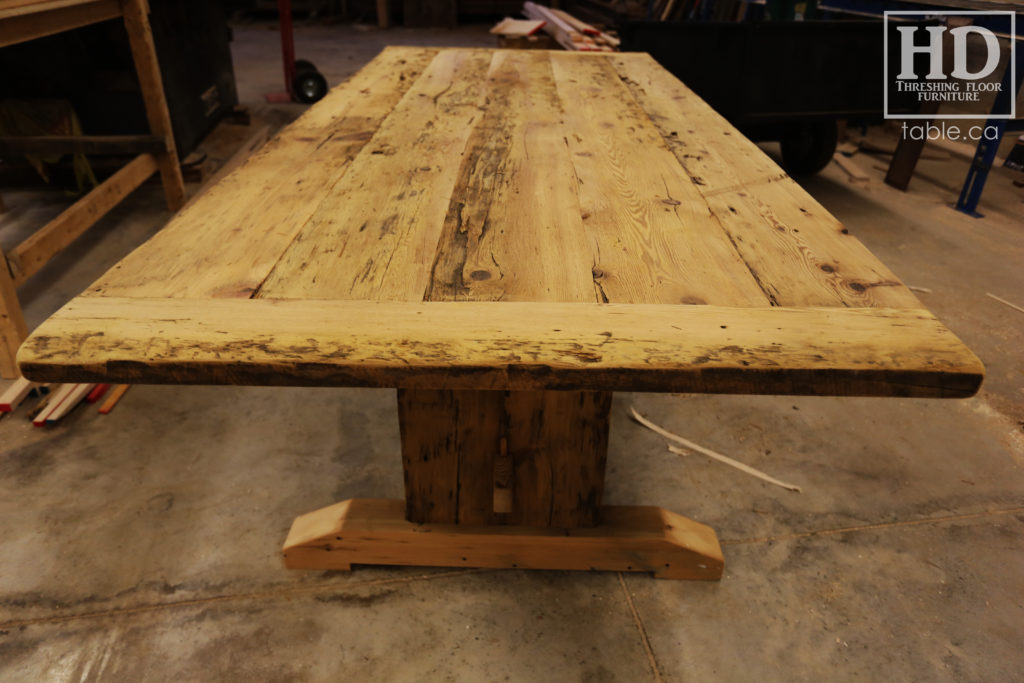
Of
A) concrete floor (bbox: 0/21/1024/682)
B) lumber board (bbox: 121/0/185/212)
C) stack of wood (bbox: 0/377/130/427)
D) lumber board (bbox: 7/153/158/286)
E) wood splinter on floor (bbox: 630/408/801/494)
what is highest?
lumber board (bbox: 121/0/185/212)

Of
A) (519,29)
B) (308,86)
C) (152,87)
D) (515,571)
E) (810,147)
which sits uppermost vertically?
(519,29)

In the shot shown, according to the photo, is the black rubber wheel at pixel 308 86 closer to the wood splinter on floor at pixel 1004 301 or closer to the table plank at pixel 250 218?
the table plank at pixel 250 218

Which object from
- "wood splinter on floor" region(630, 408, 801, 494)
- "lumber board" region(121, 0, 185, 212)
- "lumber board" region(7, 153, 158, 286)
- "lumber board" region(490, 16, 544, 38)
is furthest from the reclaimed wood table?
"lumber board" region(490, 16, 544, 38)

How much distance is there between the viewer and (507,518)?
1.44 m

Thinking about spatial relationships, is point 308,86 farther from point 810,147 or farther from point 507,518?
point 507,518

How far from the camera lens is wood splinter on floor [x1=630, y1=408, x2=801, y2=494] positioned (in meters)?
1.75

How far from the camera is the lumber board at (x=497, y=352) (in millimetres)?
776

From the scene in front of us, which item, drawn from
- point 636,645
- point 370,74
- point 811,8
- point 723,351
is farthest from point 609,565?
point 811,8

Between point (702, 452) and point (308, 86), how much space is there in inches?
179

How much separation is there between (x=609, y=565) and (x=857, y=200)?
322cm

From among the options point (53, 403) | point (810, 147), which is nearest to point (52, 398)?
point (53, 403)

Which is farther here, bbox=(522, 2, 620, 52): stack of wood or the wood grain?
bbox=(522, 2, 620, 52): stack of wood

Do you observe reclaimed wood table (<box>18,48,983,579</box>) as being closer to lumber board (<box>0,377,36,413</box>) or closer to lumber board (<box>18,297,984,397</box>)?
lumber board (<box>18,297,984,397</box>)

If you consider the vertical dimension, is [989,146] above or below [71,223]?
above
